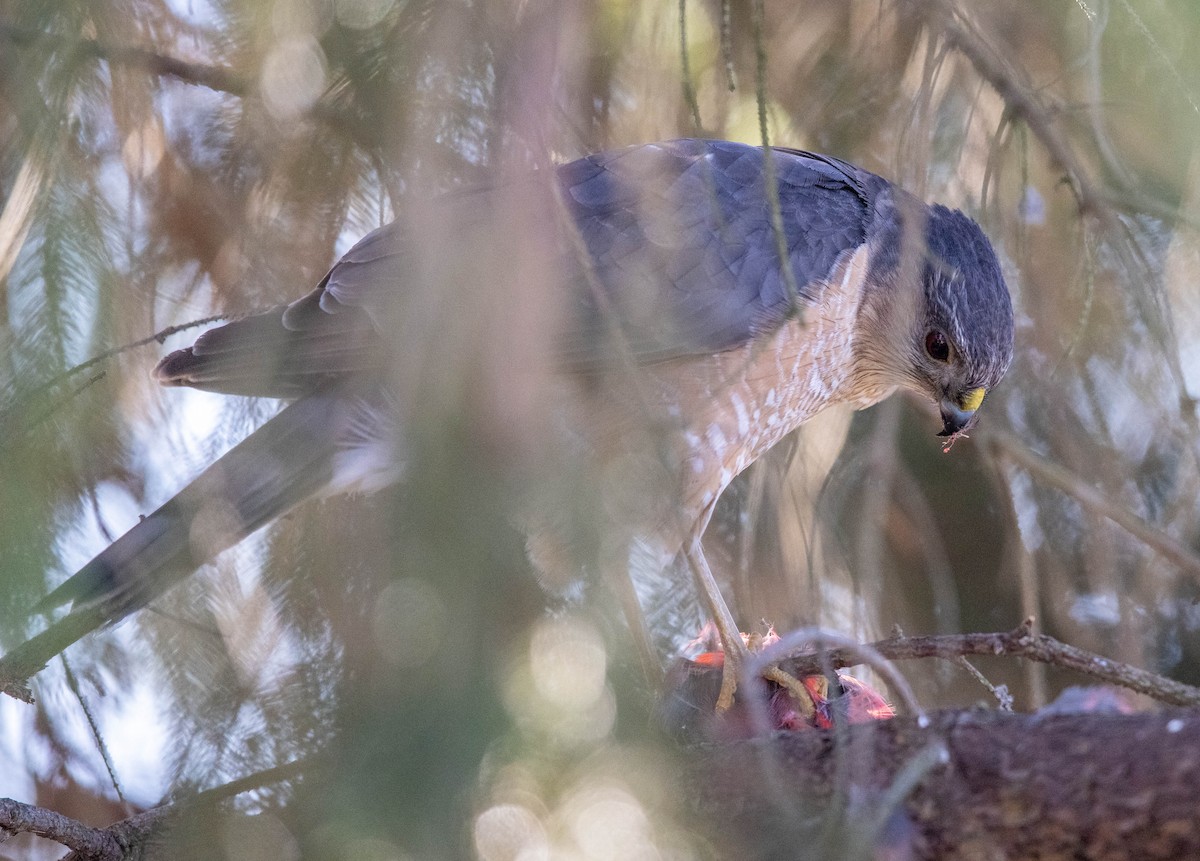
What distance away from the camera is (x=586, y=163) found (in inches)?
109

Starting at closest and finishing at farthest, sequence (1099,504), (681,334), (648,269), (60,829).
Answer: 1. (60,829)
2. (1099,504)
3. (681,334)
4. (648,269)

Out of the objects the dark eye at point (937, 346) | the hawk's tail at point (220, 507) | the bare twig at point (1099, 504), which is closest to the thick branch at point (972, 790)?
the bare twig at point (1099, 504)

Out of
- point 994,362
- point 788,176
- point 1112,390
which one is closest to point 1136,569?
point 1112,390

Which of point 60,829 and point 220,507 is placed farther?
point 220,507

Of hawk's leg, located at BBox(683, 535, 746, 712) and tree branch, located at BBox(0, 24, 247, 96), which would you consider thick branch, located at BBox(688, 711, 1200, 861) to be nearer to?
hawk's leg, located at BBox(683, 535, 746, 712)

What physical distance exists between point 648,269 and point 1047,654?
136 cm

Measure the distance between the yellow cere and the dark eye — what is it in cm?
13

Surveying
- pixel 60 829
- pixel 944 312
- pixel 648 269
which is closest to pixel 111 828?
pixel 60 829

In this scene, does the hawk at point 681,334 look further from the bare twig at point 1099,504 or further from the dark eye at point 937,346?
the bare twig at point 1099,504

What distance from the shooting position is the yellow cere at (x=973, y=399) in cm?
303

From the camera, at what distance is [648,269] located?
9.37ft

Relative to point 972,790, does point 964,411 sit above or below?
above

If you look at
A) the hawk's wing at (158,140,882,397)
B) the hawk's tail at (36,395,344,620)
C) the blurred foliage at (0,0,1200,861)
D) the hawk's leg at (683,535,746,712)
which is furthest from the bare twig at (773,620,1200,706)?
the hawk's tail at (36,395,344,620)

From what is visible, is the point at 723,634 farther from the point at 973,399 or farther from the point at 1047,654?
the point at 973,399
